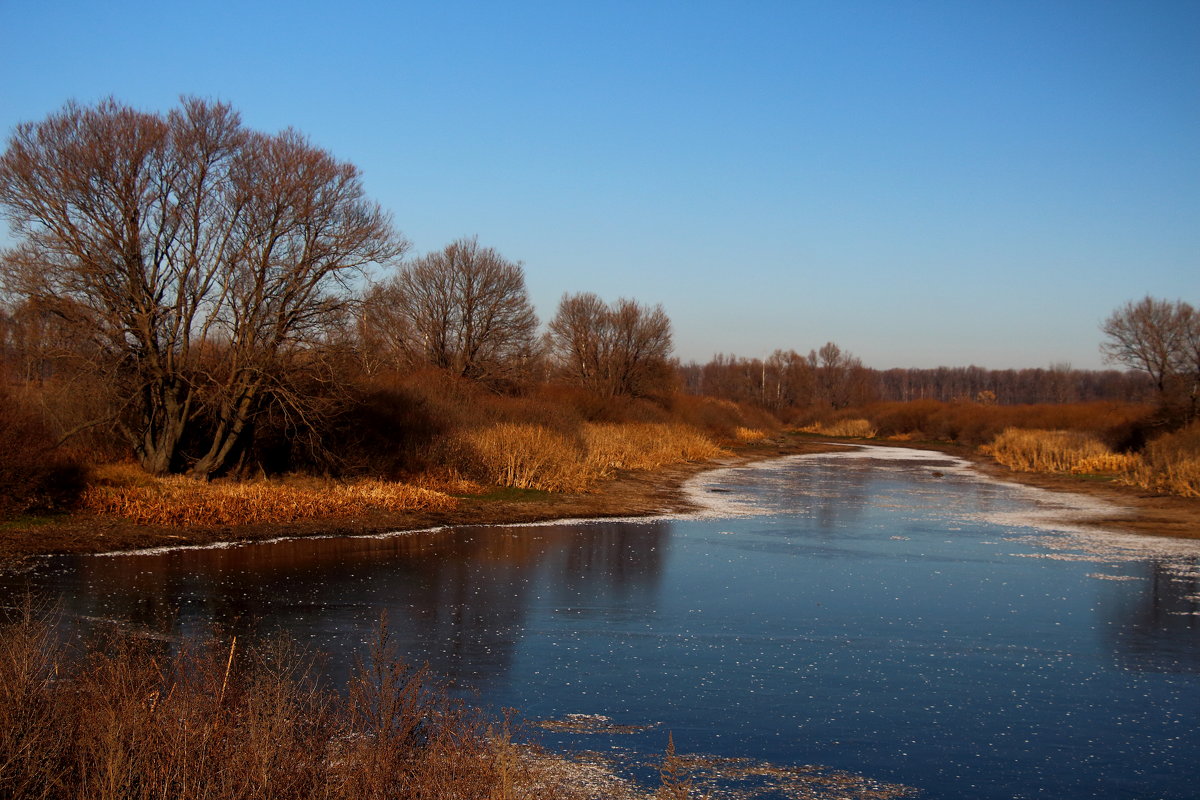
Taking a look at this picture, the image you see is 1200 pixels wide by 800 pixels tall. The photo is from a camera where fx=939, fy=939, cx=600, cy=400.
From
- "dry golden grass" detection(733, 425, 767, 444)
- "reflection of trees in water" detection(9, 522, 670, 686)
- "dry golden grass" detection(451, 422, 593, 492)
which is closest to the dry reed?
"dry golden grass" detection(733, 425, 767, 444)

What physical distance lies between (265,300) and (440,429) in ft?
23.0

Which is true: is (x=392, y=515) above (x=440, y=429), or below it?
below

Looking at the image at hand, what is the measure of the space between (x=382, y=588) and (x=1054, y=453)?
36.7m

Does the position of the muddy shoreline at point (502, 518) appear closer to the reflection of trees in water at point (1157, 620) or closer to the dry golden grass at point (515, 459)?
the dry golden grass at point (515, 459)

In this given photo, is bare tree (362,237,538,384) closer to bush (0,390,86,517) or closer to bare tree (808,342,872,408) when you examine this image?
bush (0,390,86,517)

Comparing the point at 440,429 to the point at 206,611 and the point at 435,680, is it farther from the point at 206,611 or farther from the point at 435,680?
the point at 435,680

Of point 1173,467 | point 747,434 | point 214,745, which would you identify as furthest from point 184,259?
point 747,434

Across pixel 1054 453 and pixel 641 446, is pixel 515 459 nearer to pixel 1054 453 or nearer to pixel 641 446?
pixel 641 446

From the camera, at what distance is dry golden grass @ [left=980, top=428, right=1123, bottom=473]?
131 ft

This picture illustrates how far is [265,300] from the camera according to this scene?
21094 millimetres

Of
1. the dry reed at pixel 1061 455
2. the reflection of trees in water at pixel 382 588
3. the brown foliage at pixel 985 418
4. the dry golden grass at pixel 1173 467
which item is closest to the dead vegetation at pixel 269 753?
the reflection of trees in water at pixel 382 588

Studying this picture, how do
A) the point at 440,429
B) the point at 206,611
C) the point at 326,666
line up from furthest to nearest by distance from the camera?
the point at 440,429 < the point at 206,611 < the point at 326,666

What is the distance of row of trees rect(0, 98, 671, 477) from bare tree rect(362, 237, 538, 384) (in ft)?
50.6

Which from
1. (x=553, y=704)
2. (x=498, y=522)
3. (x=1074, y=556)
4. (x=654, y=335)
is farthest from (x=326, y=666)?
(x=654, y=335)
